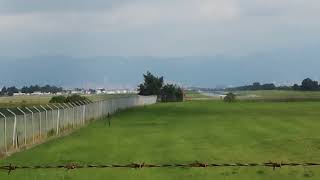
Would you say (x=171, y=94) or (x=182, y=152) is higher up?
(x=171, y=94)

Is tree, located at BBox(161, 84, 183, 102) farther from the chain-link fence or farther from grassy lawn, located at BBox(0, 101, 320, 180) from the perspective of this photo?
grassy lawn, located at BBox(0, 101, 320, 180)

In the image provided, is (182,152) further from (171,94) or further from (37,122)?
(171,94)

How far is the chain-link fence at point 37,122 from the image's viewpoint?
3274cm

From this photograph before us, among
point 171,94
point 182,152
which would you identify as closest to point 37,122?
point 182,152

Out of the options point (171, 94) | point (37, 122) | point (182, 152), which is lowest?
point (182, 152)

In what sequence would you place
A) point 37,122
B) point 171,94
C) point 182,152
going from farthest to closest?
point 171,94, point 37,122, point 182,152

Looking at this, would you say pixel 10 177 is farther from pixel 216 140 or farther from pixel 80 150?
pixel 216 140

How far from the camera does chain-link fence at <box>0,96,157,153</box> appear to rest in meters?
32.7

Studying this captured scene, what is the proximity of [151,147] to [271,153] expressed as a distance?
6.29m

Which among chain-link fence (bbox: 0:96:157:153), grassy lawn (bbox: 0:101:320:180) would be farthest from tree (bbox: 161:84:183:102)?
grassy lawn (bbox: 0:101:320:180)

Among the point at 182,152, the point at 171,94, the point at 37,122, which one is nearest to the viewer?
the point at 182,152

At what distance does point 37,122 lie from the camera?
39.8m

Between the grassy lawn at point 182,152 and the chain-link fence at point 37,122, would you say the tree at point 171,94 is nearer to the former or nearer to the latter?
the chain-link fence at point 37,122

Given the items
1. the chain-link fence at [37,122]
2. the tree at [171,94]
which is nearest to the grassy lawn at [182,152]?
the chain-link fence at [37,122]
